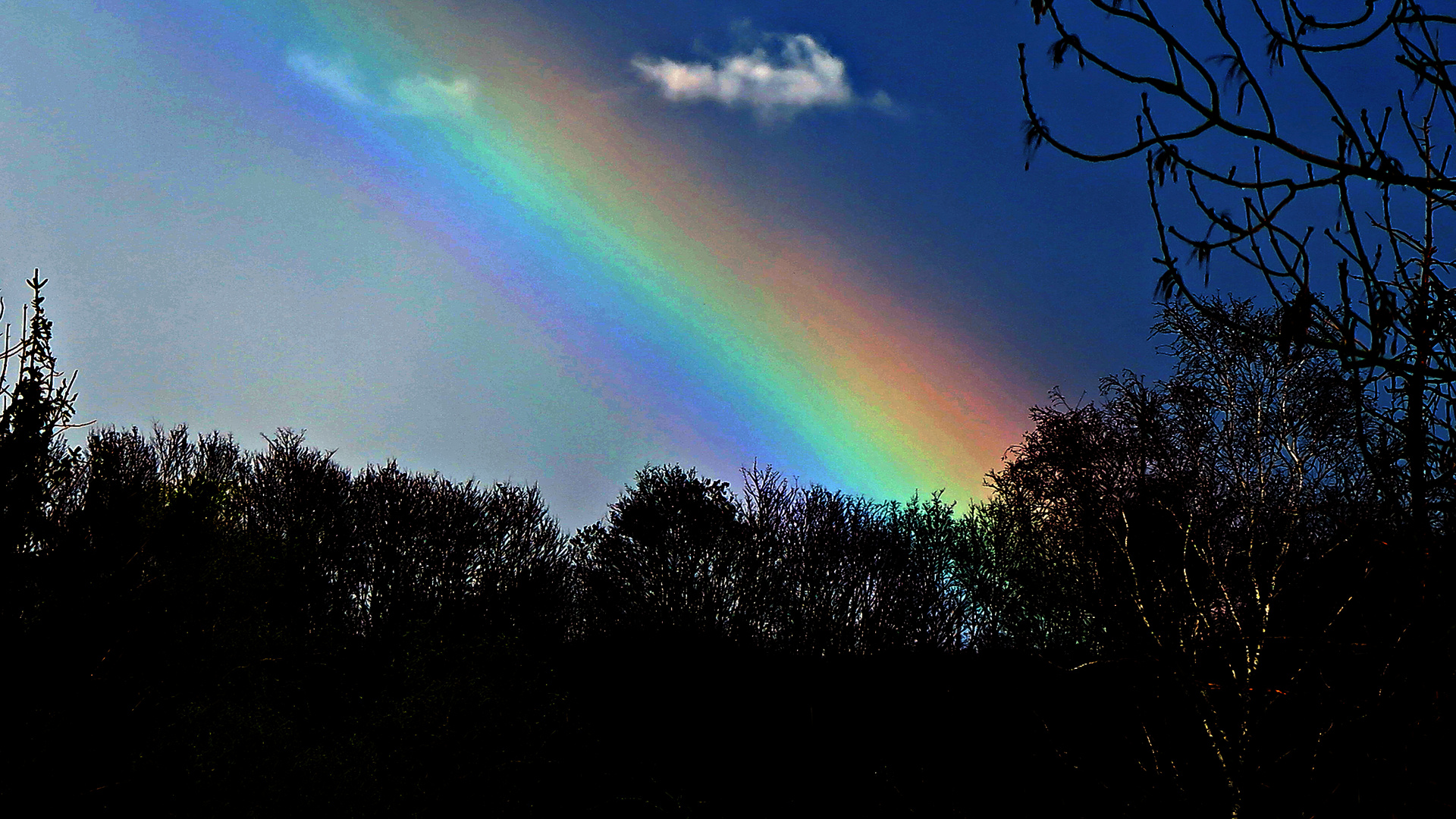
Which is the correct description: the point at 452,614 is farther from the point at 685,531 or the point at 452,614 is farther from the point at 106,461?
the point at 106,461

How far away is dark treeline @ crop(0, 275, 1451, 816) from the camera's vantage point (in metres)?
8.13

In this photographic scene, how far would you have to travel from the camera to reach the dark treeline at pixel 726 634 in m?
8.13

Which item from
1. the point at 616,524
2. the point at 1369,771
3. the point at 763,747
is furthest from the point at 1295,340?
the point at 616,524

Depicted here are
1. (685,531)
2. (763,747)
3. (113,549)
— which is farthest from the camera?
(685,531)

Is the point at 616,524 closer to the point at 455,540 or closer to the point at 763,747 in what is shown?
the point at 455,540

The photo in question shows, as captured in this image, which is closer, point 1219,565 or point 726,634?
point 1219,565

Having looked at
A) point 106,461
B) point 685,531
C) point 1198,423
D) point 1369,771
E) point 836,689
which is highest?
point 1198,423

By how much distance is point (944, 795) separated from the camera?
42.4 feet

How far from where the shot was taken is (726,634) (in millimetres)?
19656

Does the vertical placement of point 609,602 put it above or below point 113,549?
above

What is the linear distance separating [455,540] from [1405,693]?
19854 millimetres

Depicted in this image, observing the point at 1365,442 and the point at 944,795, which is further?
the point at 944,795

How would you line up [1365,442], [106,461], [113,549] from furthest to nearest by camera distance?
[106,461], [113,549], [1365,442]

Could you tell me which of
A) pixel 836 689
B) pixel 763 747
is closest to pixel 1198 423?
pixel 836 689
